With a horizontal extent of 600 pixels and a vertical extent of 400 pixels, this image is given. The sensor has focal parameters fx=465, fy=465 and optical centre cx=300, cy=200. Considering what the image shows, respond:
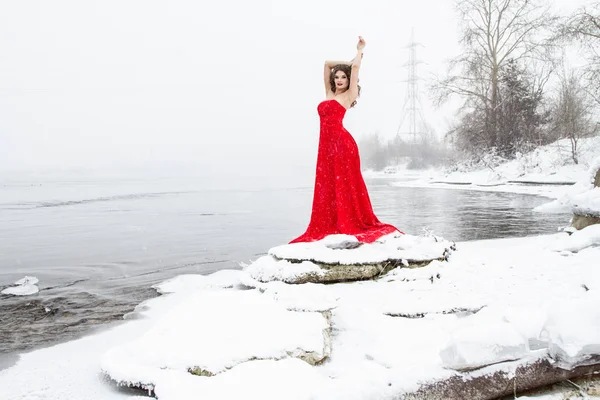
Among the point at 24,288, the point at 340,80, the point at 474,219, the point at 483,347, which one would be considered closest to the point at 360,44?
the point at 340,80

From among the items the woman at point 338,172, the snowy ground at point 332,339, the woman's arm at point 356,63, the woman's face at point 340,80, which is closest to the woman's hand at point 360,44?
the woman's arm at point 356,63

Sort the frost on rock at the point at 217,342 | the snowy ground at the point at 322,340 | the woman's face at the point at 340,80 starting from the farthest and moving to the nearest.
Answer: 1. the woman's face at the point at 340,80
2. the frost on rock at the point at 217,342
3. the snowy ground at the point at 322,340

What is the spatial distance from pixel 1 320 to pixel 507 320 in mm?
4497

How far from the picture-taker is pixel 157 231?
10.9 meters

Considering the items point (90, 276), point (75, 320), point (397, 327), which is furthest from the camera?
point (90, 276)

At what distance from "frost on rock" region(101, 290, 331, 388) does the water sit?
126 cm

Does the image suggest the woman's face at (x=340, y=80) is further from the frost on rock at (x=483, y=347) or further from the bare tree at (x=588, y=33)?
the bare tree at (x=588, y=33)

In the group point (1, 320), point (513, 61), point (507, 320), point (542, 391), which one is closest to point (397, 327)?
point (507, 320)

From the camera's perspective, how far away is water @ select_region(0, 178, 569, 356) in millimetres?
4738

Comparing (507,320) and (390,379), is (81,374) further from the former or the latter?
(507,320)

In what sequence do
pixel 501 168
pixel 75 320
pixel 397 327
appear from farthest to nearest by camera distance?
1. pixel 501 168
2. pixel 75 320
3. pixel 397 327

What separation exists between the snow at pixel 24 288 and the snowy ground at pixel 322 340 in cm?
199

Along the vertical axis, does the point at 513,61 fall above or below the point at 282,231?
above

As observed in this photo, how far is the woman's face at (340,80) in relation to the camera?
5.53 metres
